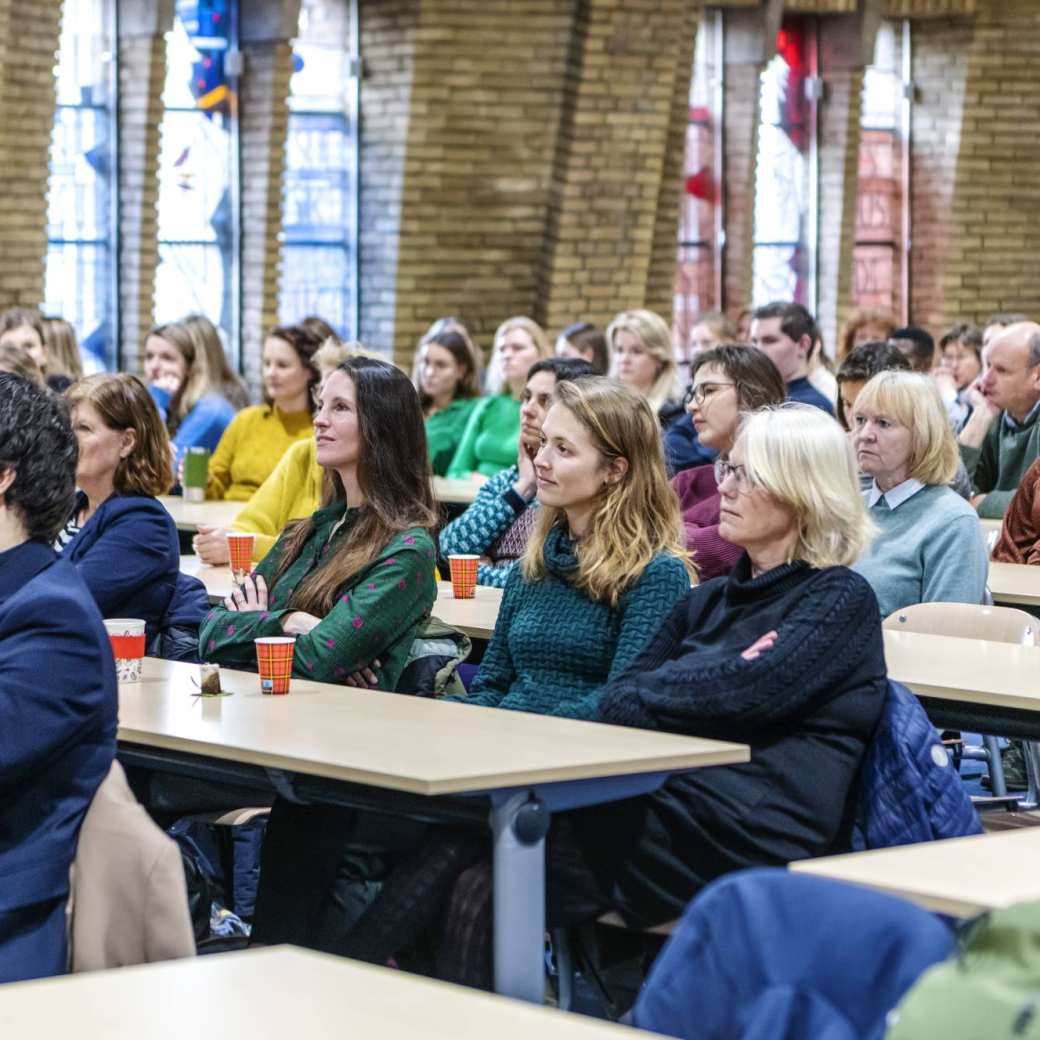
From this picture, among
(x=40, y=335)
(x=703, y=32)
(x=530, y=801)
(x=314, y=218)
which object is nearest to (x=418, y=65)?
(x=314, y=218)

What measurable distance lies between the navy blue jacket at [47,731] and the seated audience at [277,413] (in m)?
4.89

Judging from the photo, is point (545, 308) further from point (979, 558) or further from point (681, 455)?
point (979, 558)

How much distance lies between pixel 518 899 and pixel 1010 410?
16.4 feet

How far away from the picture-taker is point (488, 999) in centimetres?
225

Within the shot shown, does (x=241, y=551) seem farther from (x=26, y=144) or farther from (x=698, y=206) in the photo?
(x=698, y=206)

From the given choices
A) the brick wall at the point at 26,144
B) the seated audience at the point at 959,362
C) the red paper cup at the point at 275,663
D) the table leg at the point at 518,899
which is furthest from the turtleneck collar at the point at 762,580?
the brick wall at the point at 26,144

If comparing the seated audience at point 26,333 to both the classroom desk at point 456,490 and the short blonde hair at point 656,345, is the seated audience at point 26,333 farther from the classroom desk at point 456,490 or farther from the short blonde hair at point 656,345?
the short blonde hair at point 656,345

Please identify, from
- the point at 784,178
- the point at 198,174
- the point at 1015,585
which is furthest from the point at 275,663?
the point at 784,178

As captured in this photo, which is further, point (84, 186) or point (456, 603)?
point (84, 186)

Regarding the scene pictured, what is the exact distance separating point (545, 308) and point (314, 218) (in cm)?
154

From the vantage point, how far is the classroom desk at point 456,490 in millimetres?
8031

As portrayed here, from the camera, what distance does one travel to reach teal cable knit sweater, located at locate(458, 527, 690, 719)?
4184mm

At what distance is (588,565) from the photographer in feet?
14.0

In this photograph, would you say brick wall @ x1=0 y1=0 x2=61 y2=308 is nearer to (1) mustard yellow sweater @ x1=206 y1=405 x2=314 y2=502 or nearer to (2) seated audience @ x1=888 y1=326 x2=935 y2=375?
(1) mustard yellow sweater @ x1=206 y1=405 x2=314 y2=502
